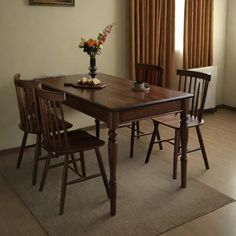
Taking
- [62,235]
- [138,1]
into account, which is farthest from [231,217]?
[138,1]

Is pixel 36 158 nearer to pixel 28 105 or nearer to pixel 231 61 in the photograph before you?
pixel 28 105

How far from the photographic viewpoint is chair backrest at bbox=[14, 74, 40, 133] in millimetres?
2991

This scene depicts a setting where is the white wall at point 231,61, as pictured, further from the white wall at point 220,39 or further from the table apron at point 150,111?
the table apron at point 150,111

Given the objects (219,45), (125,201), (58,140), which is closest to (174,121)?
(125,201)

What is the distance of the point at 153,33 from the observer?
4.58 metres

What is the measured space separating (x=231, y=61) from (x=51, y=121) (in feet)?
12.1

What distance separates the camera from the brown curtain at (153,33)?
174 inches

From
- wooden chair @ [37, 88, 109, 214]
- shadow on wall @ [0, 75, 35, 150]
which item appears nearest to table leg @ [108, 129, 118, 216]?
wooden chair @ [37, 88, 109, 214]

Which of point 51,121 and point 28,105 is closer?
point 51,121

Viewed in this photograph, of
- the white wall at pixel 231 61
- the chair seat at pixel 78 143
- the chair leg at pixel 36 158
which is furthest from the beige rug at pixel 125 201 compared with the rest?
the white wall at pixel 231 61

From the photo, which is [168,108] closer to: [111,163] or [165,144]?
[111,163]

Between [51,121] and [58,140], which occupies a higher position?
[51,121]

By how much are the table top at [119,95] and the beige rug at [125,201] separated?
2.61ft

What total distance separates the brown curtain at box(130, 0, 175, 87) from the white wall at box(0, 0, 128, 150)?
17 cm
